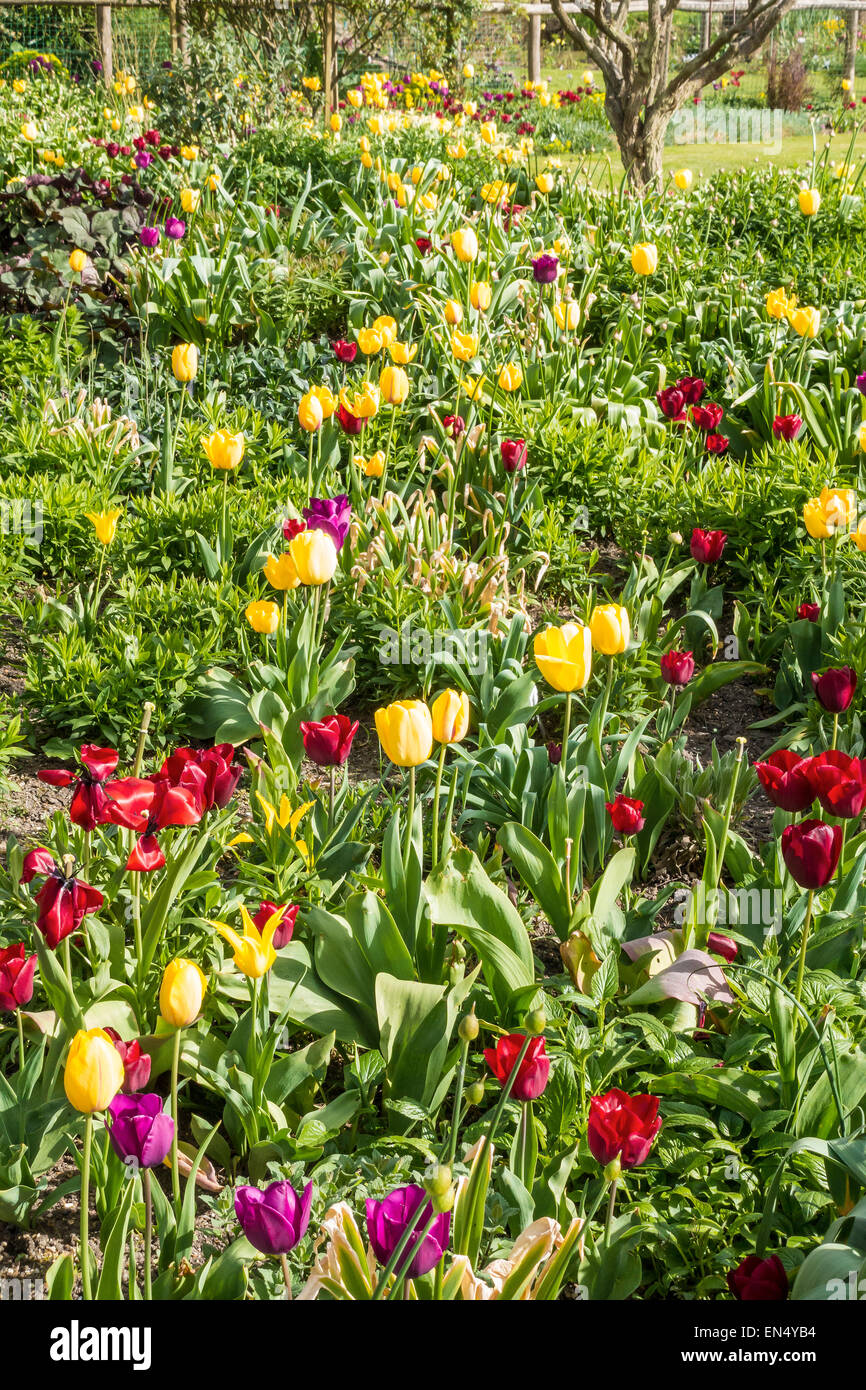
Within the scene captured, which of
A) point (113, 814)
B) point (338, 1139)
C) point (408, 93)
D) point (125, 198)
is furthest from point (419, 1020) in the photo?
point (408, 93)

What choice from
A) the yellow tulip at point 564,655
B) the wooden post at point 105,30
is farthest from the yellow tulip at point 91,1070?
the wooden post at point 105,30

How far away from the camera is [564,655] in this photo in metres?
2.01

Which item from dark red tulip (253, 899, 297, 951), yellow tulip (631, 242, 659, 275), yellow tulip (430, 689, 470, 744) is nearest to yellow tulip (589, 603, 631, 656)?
yellow tulip (430, 689, 470, 744)

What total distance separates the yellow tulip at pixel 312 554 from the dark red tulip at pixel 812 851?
1.08 meters

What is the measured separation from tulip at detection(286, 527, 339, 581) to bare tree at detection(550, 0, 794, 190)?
4.98 meters

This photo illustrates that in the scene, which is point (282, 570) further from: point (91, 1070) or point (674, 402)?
point (674, 402)

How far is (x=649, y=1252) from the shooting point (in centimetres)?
171

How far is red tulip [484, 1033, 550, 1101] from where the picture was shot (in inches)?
57.6

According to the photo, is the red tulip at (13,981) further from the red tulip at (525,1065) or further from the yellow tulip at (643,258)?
the yellow tulip at (643,258)

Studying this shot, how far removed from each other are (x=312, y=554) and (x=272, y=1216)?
1362mm

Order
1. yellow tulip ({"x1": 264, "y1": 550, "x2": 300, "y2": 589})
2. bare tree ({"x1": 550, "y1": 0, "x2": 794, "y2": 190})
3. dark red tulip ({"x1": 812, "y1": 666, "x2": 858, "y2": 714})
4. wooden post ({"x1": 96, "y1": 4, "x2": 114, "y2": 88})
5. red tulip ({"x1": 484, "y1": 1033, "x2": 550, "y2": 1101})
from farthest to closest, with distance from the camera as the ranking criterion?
wooden post ({"x1": 96, "y1": 4, "x2": 114, "y2": 88}) → bare tree ({"x1": 550, "y1": 0, "x2": 794, "y2": 190}) → yellow tulip ({"x1": 264, "y1": 550, "x2": 300, "y2": 589}) → dark red tulip ({"x1": 812, "y1": 666, "x2": 858, "y2": 714}) → red tulip ({"x1": 484, "y1": 1033, "x2": 550, "y2": 1101})

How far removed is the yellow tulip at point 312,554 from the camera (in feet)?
7.66

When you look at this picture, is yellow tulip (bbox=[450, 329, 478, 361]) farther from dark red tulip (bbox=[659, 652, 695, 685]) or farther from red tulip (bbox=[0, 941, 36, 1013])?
red tulip (bbox=[0, 941, 36, 1013])

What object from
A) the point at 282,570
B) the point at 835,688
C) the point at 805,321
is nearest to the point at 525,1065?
the point at 835,688
